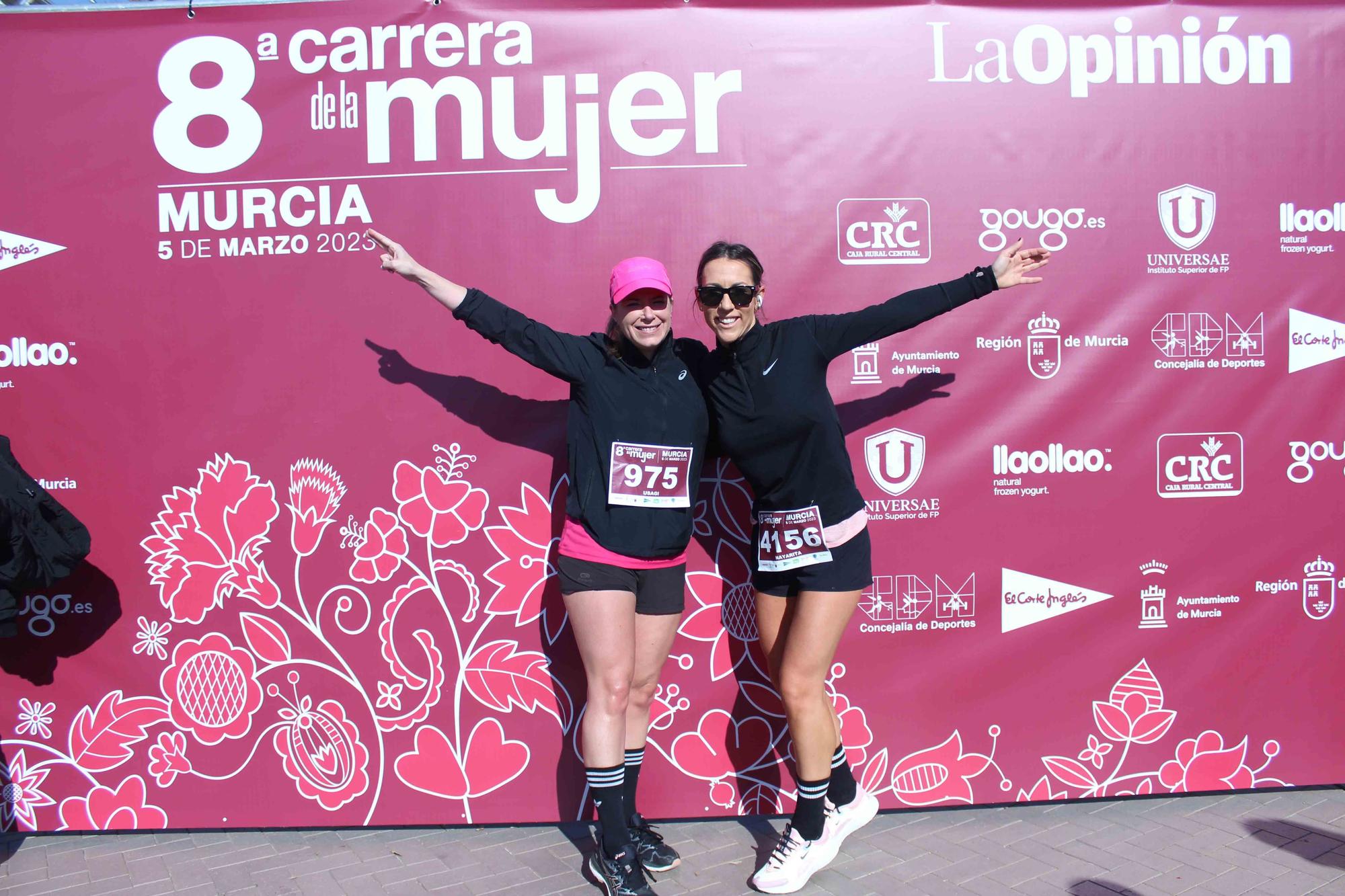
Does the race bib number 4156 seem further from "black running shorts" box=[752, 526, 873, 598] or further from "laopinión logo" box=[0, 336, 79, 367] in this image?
"laopinión logo" box=[0, 336, 79, 367]

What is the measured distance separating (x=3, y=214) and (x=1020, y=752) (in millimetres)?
4259

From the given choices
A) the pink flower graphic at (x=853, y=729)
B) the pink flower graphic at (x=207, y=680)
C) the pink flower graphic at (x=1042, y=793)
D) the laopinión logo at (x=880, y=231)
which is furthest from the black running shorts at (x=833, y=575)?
the pink flower graphic at (x=207, y=680)

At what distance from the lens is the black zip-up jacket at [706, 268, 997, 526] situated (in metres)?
2.90

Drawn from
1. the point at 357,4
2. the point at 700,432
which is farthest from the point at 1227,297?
the point at 357,4

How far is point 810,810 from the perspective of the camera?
300cm

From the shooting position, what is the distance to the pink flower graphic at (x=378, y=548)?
138 inches

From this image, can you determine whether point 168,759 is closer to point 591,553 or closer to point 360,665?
point 360,665

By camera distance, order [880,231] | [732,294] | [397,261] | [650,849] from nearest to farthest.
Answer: [732,294] < [397,261] < [650,849] < [880,231]

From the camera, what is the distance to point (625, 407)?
9.64ft

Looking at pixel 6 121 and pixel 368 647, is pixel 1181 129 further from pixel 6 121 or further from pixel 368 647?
pixel 6 121

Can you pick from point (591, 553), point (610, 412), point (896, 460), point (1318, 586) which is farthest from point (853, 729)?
point (1318, 586)

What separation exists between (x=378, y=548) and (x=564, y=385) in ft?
2.99

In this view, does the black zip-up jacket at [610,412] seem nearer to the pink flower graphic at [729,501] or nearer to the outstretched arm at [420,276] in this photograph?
the outstretched arm at [420,276]

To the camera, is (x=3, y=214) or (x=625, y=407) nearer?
(x=625, y=407)
